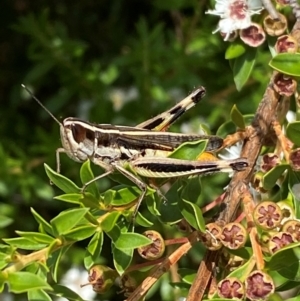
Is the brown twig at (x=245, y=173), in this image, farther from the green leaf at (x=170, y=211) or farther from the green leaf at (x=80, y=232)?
the green leaf at (x=80, y=232)

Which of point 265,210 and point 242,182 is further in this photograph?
point 242,182

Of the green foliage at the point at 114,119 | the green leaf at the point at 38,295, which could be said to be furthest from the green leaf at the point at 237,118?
the green leaf at the point at 38,295

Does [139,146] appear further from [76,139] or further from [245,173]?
[245,173]

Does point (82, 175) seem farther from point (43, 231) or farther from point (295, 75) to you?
point (295, 75)

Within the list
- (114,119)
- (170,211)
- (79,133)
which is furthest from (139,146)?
(114,119)

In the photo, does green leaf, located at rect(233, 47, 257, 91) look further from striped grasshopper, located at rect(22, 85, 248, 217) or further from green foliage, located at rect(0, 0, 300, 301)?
striped grasshopper, located at rect(22, 85, 248, 217)

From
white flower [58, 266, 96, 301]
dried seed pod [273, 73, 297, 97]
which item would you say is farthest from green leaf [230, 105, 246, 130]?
white flower [58, 266, 96, 301]

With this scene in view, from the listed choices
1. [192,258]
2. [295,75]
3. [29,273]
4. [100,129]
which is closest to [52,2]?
[192,258]
